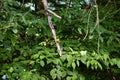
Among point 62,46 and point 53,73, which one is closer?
point 53,73

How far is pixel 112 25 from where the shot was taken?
7.56 feet

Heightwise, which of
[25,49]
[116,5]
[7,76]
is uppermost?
[116,5]

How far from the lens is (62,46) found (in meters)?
2.05

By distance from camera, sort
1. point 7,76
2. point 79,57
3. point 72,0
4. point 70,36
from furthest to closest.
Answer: point 72,0 < point 70,36 < point 7,76 < point 79,57

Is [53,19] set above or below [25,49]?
above

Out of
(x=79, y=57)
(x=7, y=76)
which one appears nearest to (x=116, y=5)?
(x=79, y=57)

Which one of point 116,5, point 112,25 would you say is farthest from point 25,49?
point 116,5

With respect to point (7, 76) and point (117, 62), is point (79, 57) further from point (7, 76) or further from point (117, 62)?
point (7, 76)

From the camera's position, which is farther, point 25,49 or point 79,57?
point 25,49

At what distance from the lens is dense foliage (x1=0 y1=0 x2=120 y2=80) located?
194 centimetres

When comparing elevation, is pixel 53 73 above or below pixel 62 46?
below

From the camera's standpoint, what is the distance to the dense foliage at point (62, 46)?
1940mm

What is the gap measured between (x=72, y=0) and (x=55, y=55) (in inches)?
23.7

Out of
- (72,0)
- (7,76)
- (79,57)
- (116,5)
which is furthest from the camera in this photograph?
(116,5)
